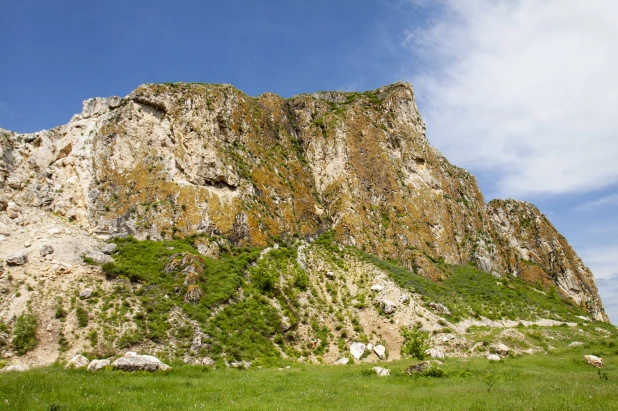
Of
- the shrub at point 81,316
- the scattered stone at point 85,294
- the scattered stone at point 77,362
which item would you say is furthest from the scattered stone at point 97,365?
the scattered stone at point 85,294

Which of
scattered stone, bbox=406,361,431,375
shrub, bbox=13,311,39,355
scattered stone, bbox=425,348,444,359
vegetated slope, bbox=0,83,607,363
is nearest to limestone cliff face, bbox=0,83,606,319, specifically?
vegetated slope, bbox=0,83,607,363

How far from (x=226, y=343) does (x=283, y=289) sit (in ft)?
37.3

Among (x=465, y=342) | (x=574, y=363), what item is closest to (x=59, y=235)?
(x=465, y=342)

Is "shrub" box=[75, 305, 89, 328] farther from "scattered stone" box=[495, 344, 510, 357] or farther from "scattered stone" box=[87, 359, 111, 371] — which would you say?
"scattered stone" box=[495, 344, 510, 357]

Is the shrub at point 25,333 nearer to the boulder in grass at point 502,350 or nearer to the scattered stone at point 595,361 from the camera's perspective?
the boulder in grass at point 502,350

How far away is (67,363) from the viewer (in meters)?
24.8

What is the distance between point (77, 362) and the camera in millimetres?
23891

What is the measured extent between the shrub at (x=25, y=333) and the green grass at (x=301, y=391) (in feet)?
28.2

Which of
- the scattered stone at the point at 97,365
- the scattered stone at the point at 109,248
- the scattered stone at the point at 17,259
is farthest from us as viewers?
the scattered stone at the point at 109,248

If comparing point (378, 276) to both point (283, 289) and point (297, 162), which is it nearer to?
point (283, 289)

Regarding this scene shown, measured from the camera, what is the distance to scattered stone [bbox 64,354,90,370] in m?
22.8

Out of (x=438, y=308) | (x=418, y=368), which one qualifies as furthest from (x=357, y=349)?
(x=418, y=368)

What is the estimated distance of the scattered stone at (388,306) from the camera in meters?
40.3

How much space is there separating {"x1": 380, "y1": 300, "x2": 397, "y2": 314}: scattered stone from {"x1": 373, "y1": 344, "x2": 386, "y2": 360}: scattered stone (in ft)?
16.4
